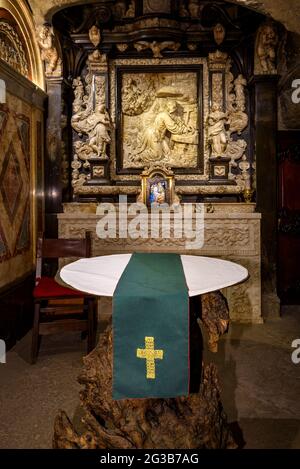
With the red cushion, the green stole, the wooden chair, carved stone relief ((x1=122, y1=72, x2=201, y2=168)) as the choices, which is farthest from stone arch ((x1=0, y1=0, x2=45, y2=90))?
the green stole

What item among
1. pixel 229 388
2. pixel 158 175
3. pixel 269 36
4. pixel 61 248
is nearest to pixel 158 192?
pixel 158 175

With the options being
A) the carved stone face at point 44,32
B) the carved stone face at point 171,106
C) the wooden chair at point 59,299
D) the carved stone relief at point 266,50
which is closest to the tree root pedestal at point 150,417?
the wooden chair at point 59,299

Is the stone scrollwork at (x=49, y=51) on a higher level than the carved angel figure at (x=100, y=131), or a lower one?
higher

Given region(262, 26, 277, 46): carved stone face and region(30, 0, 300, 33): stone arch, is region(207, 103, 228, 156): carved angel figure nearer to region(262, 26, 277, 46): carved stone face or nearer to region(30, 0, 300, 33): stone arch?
region(262, 26, 277, 46): carved stone face

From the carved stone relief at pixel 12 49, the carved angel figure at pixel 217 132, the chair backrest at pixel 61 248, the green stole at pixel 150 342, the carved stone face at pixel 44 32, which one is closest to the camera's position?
the green stole at pixel 150 342

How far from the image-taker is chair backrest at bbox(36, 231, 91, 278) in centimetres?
346

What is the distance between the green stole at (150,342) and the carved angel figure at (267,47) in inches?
149

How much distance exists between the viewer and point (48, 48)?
14.3 feet

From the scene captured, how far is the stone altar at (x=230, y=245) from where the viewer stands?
4285 millimetres

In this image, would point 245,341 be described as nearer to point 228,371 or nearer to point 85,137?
point 228,371

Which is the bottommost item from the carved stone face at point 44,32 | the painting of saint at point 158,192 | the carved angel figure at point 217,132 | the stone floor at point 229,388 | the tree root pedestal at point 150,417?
the stone floor at point 229,388

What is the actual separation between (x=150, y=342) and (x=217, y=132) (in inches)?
142

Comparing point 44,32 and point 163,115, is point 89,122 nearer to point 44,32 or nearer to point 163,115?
point 163,115

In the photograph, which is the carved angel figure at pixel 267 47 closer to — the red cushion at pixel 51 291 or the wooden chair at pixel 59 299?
the wooden chair at pixel 59 299
